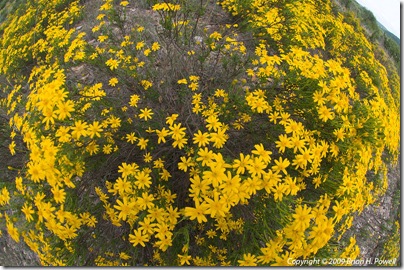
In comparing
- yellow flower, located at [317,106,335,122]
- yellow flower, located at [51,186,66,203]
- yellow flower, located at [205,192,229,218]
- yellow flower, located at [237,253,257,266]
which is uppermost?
yellow flower, located at [317,106,335,122]

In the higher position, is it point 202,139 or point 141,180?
point 202,139

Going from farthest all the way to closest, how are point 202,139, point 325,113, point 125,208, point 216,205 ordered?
point 325,113, point 202,139, point 125,208, point 216,205

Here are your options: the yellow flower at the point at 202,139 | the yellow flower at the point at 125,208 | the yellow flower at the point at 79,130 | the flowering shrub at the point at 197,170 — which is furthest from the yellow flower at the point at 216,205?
the yellow flower at the point at 79,130

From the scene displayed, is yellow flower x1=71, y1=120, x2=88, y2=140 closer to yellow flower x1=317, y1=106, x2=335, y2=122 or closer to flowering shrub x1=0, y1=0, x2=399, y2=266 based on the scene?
flowering shrub x1=0, y1=0, x2=399, y2=266

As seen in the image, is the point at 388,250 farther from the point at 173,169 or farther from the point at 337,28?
the point at 337,28

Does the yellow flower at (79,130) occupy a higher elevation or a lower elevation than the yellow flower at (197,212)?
lower

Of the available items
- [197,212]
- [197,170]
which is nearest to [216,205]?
[197,212]

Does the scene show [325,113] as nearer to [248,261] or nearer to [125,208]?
[248,261]

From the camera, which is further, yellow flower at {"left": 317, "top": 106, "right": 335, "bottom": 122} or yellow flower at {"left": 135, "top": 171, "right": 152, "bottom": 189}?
yellow flower at {"left": 317, "top": 106, "right": 335, "bottom": 122}

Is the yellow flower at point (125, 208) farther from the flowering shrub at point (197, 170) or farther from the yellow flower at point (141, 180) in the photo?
the yellow flower at point (141, 180)

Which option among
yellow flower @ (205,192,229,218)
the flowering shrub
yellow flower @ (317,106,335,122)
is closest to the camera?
yellow flower @ (205,192,229,218)

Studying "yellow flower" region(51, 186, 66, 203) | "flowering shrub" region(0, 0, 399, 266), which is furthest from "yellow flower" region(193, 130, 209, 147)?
"yellow flower" region(51, 186, 66, 203)

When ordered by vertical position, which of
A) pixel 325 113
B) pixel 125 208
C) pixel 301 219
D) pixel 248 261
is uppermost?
pixel 325 113

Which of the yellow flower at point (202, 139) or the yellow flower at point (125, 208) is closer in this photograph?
the yellow flower at point (125, 208)
